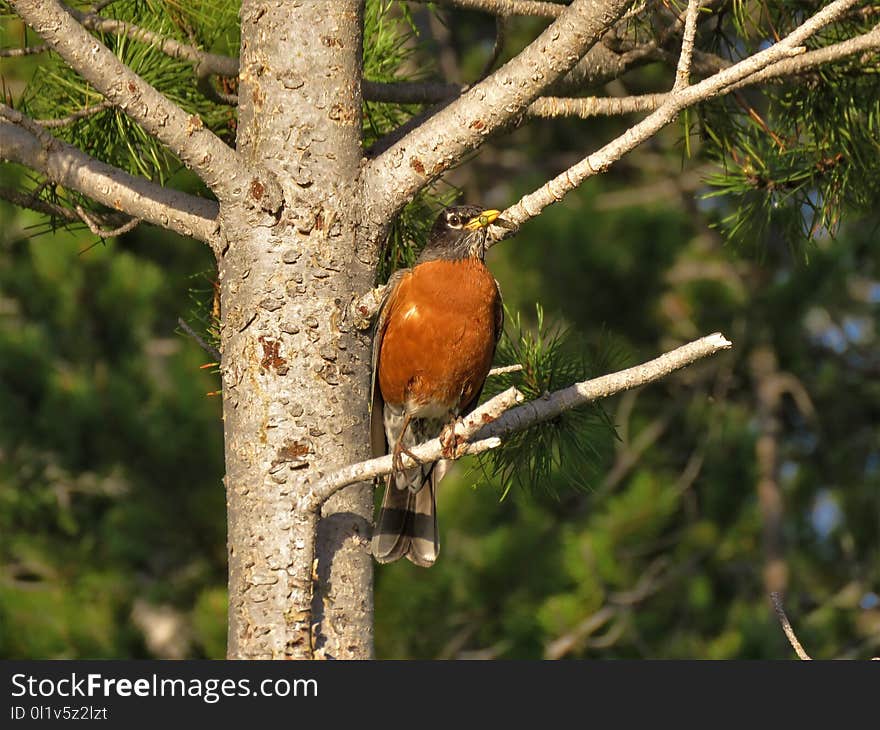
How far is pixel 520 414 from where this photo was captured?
2771 mm

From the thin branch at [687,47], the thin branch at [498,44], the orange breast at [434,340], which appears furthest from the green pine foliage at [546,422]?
the thin branch at [687,47]

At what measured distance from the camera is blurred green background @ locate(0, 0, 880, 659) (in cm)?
670

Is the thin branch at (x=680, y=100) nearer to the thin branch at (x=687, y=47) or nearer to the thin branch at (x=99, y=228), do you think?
the thin branch at (x=687, y=47)

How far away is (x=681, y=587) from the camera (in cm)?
747

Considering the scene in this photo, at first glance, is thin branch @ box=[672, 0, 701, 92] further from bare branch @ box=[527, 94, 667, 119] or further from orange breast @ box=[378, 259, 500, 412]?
orange breast @ box=[378, 259, 500, 412]

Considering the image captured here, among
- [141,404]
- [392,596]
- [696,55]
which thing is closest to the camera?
[696,55]

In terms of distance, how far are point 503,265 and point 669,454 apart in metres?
1.55

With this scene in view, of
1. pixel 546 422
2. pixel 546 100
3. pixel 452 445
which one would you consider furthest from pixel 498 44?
pixel 452 445

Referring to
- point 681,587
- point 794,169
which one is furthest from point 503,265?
point 794,169

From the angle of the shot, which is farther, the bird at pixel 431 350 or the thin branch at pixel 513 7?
the bird at pixel 431 350

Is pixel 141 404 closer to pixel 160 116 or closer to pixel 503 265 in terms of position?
pixel 503 265

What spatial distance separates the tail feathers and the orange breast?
0.92 ft

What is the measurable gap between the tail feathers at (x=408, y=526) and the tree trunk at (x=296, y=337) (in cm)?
90

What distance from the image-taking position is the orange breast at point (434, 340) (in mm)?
3672
